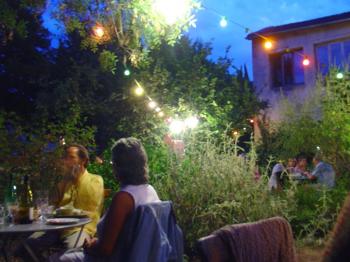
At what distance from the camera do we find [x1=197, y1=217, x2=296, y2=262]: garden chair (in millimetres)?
2295

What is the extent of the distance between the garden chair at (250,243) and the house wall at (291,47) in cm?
1325

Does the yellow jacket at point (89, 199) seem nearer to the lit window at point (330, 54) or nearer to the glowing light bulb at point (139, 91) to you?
the glowing light bulb at point (139, 91)

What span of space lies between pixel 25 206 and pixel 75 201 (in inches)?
19.5

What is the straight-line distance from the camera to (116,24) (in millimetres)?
4570

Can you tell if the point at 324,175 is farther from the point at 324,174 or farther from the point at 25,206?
the point at 25,206

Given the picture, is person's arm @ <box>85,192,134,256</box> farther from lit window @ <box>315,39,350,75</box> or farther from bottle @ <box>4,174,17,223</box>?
lit window @ <box>315,39,350,75</box>

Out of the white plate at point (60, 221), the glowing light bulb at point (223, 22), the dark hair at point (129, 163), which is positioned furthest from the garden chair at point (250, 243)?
the glowing light bulb at point (223, 22)

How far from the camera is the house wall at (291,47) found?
16166 mm

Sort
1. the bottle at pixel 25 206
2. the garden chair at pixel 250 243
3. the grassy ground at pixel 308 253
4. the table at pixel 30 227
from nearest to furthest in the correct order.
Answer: the garden chair at pixel 250 243
the table at pixel 30 227
the bottle at pixel 25 206
the grassy ground at pixel 308 253

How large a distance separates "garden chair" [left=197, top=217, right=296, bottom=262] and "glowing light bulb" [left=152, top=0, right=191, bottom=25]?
85.9 inches

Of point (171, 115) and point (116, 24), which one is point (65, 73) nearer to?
point (171, 115)

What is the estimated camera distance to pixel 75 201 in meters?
4.15

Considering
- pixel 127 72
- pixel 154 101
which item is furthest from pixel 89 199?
pixel 127 72

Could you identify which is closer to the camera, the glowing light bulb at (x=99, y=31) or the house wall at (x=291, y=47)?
the glowing light bulb at (x=99, y=31)
